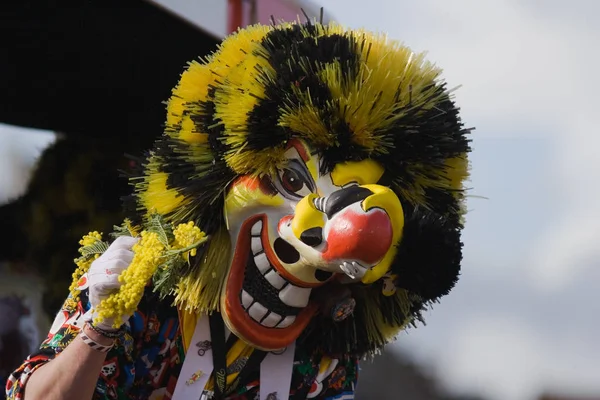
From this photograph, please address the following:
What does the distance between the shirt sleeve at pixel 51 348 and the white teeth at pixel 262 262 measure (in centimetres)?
24

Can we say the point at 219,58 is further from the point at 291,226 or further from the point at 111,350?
the point at 111,350

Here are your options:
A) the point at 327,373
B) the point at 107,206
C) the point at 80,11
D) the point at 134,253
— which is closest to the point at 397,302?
the point at 327,373

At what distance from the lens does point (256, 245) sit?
3.63 feet

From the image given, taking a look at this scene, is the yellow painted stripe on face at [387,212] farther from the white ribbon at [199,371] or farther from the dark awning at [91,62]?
the dark awning at [91,62]

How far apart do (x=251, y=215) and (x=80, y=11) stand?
71 centimetres

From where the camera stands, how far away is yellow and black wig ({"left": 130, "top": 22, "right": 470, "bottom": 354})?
104cm

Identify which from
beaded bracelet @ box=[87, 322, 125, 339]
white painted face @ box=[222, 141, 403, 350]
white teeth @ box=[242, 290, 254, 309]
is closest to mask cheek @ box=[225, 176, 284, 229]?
white painted face @ box=[222, 141, 403, 350]

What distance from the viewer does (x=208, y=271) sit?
109cm

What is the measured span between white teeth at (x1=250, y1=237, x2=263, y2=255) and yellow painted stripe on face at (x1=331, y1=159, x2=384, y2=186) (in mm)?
135

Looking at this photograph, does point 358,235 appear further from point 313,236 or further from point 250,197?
point 250,197

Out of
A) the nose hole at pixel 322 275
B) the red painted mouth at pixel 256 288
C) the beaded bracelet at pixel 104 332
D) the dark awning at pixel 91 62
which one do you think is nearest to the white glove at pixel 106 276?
the beaded bracelet at pixel 104 332

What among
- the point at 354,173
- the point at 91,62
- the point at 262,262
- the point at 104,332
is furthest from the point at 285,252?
the point at 91,62

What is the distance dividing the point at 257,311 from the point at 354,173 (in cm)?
23

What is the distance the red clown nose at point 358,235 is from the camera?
0.97 m
